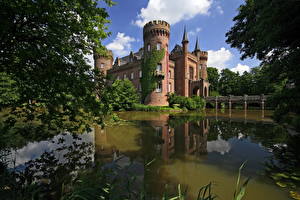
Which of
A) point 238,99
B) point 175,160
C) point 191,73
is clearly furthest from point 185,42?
point 175,160

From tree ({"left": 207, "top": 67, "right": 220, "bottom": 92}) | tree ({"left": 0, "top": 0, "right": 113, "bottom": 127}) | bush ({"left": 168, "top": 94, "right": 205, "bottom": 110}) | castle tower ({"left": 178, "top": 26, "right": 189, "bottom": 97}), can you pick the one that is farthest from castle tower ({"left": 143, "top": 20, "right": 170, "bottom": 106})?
tree ({"left": 207, "top": 67, "right": 220, "bottom": 92})

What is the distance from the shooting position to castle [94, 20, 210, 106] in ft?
83.4

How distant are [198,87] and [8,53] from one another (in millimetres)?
32860

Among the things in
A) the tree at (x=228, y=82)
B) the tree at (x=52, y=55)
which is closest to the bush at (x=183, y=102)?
the tree at (x=52, y=55)

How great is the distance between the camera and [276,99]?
5660 millimetres

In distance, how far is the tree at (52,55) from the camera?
2744 millimetres

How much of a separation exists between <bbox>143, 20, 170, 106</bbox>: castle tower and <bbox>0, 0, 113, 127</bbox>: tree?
72.8 feet

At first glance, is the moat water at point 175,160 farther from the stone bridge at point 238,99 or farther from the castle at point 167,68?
the stone bridge at point 238,99

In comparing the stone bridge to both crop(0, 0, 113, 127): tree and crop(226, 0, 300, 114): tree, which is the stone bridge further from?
crop(0, 0, 113, 127): tree

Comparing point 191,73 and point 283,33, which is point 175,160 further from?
point 191,73

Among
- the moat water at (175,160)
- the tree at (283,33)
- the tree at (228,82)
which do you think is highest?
the tree at (228,82)

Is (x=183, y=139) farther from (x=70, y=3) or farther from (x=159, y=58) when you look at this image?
(x=159, y=58)

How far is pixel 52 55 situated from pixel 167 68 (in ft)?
82.7

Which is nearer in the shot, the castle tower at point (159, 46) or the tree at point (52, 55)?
the tree at point (52, 55)
